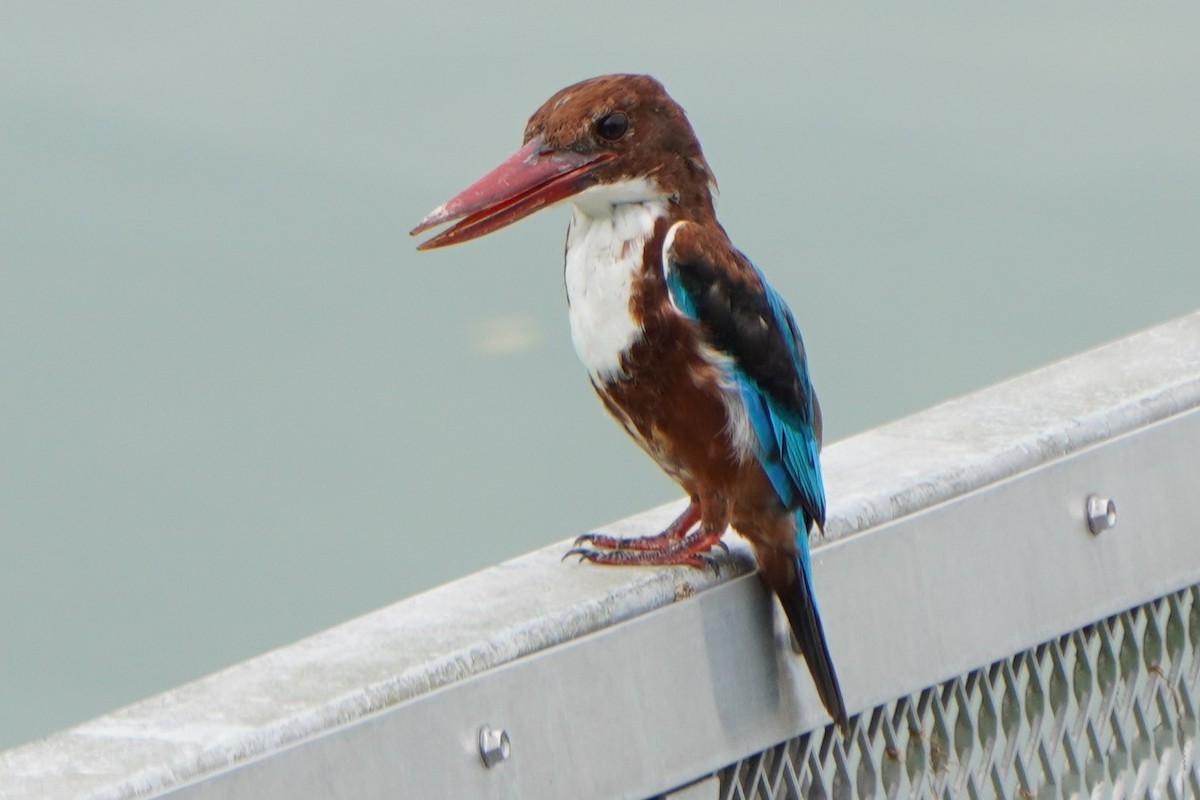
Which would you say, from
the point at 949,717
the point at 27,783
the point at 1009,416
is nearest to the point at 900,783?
the point at 949,717

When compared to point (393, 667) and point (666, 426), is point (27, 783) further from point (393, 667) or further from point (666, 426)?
point (666, 426)

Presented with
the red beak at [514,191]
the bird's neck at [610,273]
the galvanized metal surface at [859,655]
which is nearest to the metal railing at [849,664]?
the galvanized metal surface at [859,655]

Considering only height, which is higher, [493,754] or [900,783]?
[493,754]

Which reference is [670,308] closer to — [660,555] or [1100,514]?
[660,555]

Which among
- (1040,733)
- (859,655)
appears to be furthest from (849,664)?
(1040,733)

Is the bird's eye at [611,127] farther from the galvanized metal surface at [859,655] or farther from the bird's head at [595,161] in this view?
the galvanized metal surface at [859,655]

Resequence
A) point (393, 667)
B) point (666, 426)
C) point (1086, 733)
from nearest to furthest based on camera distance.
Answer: point (393, 667) < point (1086, 733) < point (666, 426)
